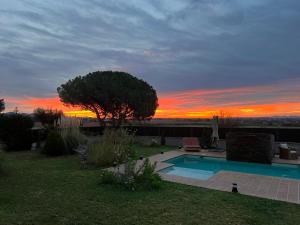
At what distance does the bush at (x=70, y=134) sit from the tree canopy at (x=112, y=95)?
603cm

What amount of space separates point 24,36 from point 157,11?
498 centimetres

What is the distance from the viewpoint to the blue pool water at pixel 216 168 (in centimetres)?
750

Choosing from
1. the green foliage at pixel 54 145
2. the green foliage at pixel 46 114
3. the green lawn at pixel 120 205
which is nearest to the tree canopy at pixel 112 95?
the green foliage at pixel 46 114

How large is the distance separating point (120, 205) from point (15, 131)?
808 centimetres

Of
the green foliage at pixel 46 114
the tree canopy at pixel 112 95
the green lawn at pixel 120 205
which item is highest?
the tree canopy at pixel 112 95

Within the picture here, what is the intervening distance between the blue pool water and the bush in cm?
349

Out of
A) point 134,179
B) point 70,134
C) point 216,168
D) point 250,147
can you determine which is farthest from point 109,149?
point 250,147

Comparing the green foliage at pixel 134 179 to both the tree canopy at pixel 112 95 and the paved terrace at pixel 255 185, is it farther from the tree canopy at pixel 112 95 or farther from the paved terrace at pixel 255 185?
the tree canopy at pixel 112 95

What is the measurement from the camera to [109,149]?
759 cm

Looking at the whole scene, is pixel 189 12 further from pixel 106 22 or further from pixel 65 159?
pixel 65 159

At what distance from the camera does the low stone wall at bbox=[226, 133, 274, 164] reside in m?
8.70

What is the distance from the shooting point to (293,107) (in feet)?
48.9

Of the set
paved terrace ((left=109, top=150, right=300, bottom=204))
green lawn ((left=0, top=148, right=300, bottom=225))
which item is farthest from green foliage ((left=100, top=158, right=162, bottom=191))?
paved terrace ((left=109, top=150, right=300, bottom=204))

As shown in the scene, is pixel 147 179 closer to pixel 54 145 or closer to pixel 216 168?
pixel 216 168
